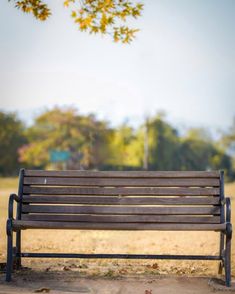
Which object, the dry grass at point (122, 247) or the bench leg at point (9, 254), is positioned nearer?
A: the bench leg at point (9, 254)

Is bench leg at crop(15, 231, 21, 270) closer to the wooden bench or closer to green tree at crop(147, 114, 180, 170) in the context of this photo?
the wooden bench

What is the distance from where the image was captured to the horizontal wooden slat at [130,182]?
4.82 m

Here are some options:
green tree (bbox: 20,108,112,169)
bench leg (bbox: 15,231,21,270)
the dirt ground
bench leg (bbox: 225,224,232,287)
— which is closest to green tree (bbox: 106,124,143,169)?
green tree (bbox: 20,108,112,169)

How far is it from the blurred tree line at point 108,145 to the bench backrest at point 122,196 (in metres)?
38.3

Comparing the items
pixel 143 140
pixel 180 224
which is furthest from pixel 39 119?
pixel 180 224

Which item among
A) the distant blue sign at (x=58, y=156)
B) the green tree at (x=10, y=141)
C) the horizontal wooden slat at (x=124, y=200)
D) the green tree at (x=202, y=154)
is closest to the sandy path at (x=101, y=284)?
the horizontal wooden slat at (x=124, y=200)

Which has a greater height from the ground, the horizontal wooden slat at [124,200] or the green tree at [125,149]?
the green tree at [125,149]

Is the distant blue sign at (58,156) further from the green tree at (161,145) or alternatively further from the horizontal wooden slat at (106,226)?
the horizontal wooden slat at (106,226)

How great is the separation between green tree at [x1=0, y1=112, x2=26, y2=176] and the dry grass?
43566 millimetres

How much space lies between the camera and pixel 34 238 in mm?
7637

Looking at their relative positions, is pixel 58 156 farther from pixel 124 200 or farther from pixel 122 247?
pixel 124 200

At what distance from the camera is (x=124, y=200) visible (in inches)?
189

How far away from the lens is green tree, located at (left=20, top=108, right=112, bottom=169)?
47562 mm

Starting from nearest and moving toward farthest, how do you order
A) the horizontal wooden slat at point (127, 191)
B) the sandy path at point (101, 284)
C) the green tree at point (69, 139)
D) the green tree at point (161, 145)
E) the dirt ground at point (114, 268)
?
the sandy path at point (101, 284) → the dirt ground at point (114, 268) → the horizontal wooden slat at point (127, 191) → the green tree at point (161, 145) → the green tree at point (69, 139)
